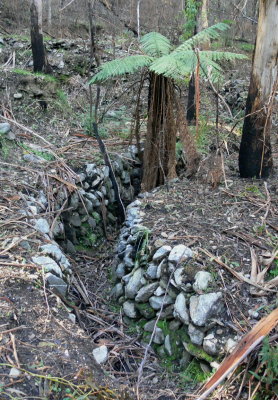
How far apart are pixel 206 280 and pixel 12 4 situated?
10261mm

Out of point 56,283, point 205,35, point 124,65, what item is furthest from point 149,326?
point 205,35

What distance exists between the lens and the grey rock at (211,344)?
2.85m

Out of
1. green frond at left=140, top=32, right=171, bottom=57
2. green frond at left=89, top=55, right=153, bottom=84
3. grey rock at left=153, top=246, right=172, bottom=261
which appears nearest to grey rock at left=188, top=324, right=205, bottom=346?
grey rock at left=153, top=246, right=172, bottom=261

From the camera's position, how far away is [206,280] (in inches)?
125

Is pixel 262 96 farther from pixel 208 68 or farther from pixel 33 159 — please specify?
pixel 33 159

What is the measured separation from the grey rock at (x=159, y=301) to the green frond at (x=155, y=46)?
8.32 ft

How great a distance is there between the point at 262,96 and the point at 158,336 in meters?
2.68

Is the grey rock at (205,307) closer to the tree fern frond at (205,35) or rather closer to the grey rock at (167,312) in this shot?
the grey rock at (167,312)

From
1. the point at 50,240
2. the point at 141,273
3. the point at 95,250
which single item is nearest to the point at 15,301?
the point at 50,240

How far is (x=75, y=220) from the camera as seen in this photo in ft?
15.4

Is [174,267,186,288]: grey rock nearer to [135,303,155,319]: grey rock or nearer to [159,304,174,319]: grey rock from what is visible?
[159,304,174,319]: grey rock

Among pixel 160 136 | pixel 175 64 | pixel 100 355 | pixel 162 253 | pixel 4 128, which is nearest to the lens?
pixel 100 355

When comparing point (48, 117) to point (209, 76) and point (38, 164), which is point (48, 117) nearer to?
point (38, 164)

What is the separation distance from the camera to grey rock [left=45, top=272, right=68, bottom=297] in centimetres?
297
